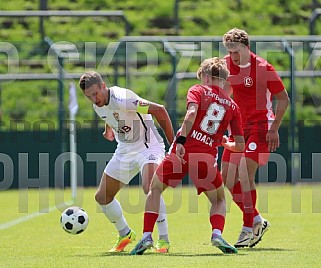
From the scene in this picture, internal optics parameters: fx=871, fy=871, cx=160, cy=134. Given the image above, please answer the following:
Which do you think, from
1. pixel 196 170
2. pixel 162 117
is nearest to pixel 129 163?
pixel 162 117

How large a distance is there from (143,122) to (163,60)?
1149 centimetres

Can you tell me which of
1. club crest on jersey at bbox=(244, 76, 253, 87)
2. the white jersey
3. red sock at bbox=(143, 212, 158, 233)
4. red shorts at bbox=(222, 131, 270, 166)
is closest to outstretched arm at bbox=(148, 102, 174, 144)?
the white jersey

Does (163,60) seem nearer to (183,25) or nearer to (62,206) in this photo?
(183,25)

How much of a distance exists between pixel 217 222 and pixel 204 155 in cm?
63

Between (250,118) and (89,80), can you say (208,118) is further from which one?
(250,118)

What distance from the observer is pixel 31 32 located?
23484 millimetres

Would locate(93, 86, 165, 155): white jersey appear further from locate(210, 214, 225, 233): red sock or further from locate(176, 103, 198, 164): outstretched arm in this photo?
locate(210, 214, 225, 233): red sock

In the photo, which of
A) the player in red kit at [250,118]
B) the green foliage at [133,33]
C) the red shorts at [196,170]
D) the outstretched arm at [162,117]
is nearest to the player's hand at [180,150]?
the red shorts at [196,170]

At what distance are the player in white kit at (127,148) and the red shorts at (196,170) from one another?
1.60 feet

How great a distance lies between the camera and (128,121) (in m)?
8.64

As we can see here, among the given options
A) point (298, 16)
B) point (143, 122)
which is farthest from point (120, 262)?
point (298, 16)

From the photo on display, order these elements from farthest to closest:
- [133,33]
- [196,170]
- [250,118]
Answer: [133,33], [250,118], [196,170]

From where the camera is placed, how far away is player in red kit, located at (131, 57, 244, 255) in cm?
792

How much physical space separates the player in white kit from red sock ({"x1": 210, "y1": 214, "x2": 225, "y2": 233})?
61 centimetres
